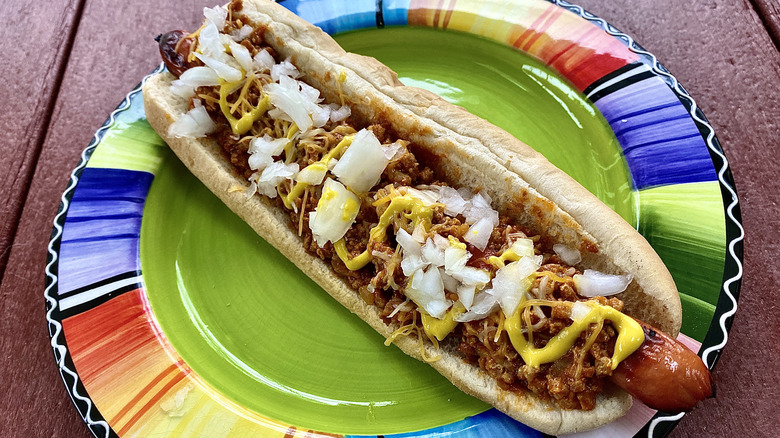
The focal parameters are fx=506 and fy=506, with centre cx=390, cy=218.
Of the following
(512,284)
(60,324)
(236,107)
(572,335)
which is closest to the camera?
(572,335)

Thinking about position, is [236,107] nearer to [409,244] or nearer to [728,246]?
[409,244]

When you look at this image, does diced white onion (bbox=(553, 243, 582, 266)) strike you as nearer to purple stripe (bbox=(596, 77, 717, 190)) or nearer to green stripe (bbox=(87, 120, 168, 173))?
purple stripe (bbox=(596, 77, 717, 190))

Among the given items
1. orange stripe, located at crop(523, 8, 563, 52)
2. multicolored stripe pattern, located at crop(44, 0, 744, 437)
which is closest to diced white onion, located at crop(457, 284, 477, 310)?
multicolored stripe pattern, located at crop(44, 0, 744, 437)

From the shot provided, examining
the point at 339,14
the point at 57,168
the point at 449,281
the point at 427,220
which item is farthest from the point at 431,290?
the point at 57,168

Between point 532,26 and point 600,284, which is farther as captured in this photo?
point 532,26

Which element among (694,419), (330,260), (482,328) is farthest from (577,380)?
(330,260)
